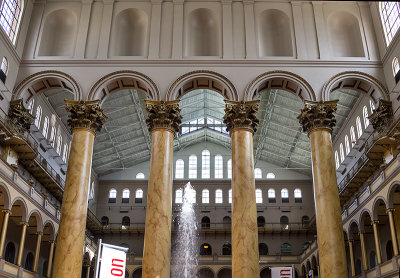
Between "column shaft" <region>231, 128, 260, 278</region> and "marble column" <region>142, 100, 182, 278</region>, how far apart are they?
2.34 m

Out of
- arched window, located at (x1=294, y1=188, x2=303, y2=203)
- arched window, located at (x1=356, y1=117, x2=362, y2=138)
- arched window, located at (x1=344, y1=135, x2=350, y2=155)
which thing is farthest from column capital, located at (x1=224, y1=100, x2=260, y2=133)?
arched window, located at (x1=294, y1=188, x2=303, y2=203)

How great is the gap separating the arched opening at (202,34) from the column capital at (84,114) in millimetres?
4589

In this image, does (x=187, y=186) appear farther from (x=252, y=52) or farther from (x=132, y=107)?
(x=252, y=52)

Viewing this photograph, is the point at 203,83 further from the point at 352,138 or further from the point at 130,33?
the point at 352,138

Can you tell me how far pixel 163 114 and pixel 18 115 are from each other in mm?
6435

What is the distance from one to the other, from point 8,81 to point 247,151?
10.3 meters

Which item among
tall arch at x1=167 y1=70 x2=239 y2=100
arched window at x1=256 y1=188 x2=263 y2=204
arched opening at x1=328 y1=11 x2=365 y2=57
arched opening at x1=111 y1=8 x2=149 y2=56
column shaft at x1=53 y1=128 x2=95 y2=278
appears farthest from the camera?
arched window at x1=256 y1=188 x2=263 y2=204

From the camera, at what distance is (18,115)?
18547 millimetres

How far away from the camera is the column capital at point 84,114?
55.9 feet

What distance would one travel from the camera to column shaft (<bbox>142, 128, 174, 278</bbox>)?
14.7 meters

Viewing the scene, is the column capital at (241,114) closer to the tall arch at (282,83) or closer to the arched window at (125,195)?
the tall arch at (282,83)

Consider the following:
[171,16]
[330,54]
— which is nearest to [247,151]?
[330,54]

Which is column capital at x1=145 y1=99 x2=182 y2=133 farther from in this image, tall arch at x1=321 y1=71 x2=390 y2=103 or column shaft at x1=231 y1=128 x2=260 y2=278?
tall arch at x1=321 y1=71 x2=390 y2=103

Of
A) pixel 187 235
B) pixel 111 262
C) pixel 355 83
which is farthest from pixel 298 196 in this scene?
pixel 111 262
